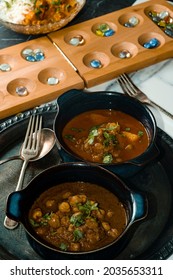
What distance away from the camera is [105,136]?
135 centimetres

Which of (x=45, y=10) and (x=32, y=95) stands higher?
(x=45, y=10)

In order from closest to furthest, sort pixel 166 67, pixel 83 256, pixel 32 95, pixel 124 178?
pixel 83 256, pixel 124 178, pixel 32 95, pixel 166 67

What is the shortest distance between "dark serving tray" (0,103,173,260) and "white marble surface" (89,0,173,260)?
0.19 meters

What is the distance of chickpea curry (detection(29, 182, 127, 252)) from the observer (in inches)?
44.1

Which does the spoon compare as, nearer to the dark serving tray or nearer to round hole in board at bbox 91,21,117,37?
the dark serving tray

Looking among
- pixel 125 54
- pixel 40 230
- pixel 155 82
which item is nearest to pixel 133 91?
pixel 155 82

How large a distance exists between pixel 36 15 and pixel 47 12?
0.19ft

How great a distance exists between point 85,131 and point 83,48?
1.77 ft

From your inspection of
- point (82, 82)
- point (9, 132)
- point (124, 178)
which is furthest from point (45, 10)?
point (124, 178)

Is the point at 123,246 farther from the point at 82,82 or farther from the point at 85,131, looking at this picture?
the point at 82,82

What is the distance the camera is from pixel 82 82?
1704 millimetres

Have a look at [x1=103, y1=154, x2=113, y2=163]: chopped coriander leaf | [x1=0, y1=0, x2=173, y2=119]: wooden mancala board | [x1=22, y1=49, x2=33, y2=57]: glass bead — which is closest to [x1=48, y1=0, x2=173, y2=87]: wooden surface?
[x1=0, y1=0, x2=173, y2=119]: wooden mancala board
